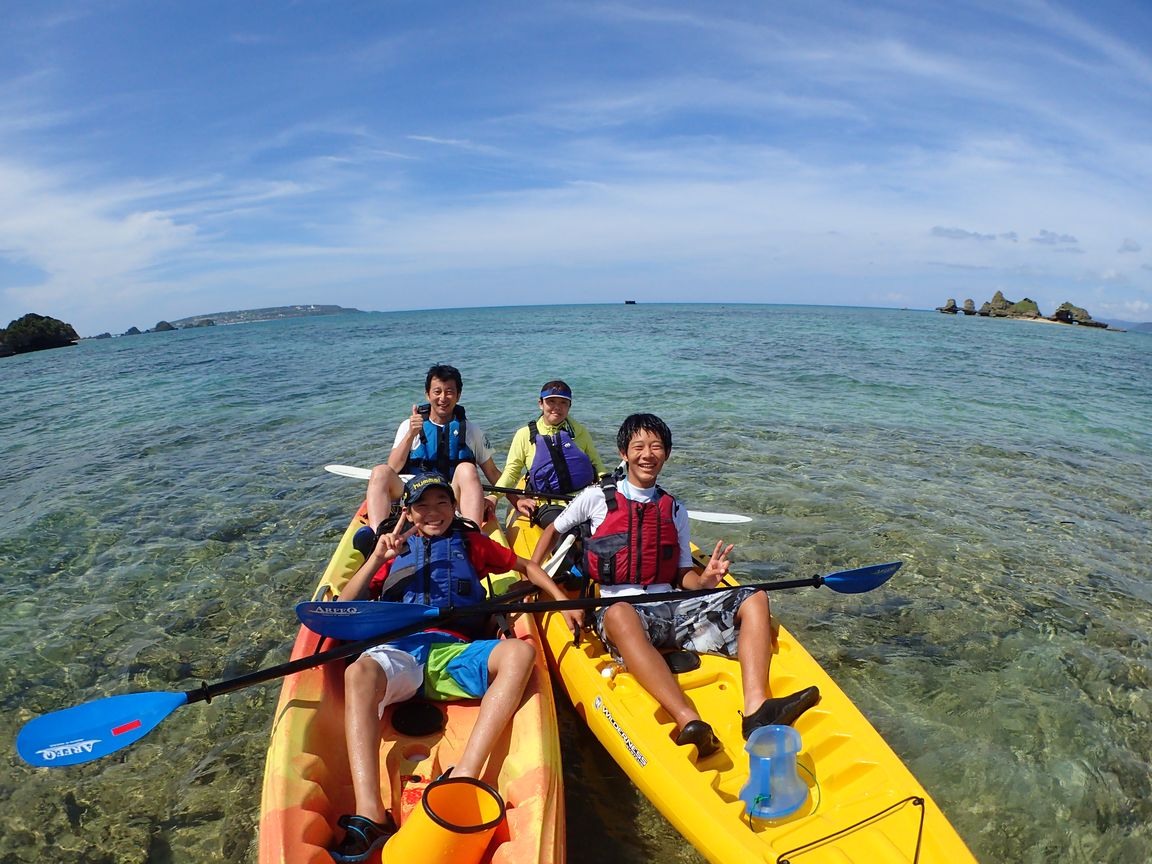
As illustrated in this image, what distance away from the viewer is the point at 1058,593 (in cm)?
564

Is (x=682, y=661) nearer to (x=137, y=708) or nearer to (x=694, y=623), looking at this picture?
(x=694, y=623)

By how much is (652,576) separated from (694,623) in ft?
1.15

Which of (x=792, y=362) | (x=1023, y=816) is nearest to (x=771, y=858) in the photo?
(x=1023, y=816)

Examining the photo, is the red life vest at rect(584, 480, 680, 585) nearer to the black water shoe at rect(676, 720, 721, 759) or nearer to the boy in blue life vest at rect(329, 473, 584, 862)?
the boy in blue life vest at rect(329, 473, 584, 862)

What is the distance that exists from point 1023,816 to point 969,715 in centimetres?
84

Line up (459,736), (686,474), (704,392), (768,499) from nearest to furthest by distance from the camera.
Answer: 1. (459,736)
2. (768,499)
3. (686,474)
4. (704,392)

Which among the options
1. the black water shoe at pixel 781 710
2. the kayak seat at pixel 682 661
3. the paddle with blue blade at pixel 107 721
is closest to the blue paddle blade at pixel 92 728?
the paddle with blue blade at pixel 107 721

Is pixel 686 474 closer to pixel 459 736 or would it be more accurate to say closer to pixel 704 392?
pixel 459 736

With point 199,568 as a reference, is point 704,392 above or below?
above

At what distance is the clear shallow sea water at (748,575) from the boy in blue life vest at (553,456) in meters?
1.64

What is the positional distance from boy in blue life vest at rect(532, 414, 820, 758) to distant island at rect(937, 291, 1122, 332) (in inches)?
3228

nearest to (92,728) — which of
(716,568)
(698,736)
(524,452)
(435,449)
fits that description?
(698,736)

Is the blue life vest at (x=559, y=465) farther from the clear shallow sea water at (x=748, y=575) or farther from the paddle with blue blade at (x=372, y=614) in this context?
the paddle with blue blade at (x=372, y=614)

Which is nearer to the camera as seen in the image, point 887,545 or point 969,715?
point 969,715
